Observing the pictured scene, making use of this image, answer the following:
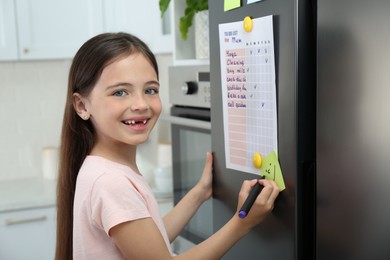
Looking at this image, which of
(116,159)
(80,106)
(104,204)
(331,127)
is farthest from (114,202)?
(331,127)

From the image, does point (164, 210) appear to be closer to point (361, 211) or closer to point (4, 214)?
point (4, 214)

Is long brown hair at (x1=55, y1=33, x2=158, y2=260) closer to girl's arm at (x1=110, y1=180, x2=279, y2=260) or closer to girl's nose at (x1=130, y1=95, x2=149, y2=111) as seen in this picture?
girl's nose at (x1=130, y1=95, x2=149, y2=111)

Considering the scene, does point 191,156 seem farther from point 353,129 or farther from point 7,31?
point 7,31

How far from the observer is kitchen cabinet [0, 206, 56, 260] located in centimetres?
245

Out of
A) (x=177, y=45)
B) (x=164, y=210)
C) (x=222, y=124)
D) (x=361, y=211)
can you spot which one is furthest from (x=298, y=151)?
(x=164, y=210)

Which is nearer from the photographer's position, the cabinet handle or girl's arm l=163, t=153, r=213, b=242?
girl's arm l=163, t=153, r=213, b=242

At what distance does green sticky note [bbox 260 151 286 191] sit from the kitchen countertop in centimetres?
167

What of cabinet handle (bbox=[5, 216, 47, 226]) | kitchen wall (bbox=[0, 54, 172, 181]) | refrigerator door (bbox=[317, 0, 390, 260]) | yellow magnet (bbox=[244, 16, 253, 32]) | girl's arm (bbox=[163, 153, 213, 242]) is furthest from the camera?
kitchen wall (bbox=[0, 54, 172, 181])

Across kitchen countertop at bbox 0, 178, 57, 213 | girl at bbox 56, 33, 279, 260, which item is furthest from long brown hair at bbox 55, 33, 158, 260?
kitchen countertop at bbox 0, 178, 57, 213

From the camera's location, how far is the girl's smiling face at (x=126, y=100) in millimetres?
1083

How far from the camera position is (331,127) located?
920 millimetres

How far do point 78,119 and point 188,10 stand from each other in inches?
29.4

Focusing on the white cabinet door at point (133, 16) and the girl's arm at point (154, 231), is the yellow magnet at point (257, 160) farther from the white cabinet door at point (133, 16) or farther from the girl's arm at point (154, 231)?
the white cabinet door at point (133, 16)

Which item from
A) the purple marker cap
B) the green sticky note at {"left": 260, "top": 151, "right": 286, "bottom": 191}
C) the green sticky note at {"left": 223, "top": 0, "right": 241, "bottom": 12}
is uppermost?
the green sticky note at {"left": 223, "top": 0, "right": 241, "bottom": 12}
